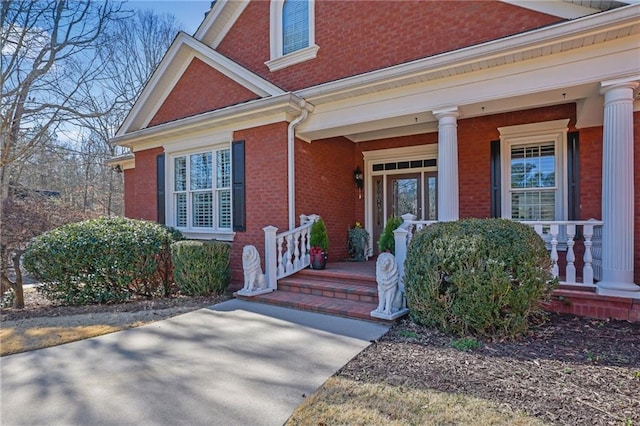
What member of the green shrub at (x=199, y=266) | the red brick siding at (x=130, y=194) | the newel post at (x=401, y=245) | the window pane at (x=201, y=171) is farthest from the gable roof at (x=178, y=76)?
Answer: the newel post at (x=401, y=245)

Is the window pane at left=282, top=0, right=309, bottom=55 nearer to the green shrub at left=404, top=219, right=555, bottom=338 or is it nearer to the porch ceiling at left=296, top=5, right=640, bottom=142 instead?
the porch ceiling at left=296, top=5, right=640, bottom=142

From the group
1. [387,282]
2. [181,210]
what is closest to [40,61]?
[181,210]

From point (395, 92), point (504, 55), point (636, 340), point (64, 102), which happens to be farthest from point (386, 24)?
point (64, 102)

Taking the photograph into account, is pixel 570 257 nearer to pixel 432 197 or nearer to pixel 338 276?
pixel 338 276

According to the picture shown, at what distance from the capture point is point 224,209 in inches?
331

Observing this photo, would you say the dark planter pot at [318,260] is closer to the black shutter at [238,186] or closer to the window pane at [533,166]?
the black shutter at [238,186]

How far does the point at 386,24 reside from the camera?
22.4 ft

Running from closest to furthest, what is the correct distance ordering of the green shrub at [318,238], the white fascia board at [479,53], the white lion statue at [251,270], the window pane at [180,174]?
the white fascia board at [479,53] → the white lion statue at [251,270] → the green shrub at [318,238] → the window pane at [180,174]

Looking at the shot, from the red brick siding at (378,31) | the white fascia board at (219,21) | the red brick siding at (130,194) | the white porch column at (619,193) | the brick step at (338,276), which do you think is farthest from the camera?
the red brick siding at (130,194)

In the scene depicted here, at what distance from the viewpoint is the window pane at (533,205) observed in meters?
7.02

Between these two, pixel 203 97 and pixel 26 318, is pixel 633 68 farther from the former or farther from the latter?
pixel 26 318

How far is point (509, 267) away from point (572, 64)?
3.20m

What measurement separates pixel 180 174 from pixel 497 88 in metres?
7.59

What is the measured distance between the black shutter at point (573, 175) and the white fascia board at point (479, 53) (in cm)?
262
